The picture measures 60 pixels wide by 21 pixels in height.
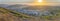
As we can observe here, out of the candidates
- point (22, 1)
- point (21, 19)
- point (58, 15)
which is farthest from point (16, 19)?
point (58, 15)

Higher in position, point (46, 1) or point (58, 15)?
point (46, 1)

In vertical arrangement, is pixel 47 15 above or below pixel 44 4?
below

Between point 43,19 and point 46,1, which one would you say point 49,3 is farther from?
point 43,19

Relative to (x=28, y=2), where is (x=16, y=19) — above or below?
below

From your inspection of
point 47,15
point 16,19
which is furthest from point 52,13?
point 16,19

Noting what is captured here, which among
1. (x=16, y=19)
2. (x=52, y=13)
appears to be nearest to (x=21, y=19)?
(x=16, y=19)

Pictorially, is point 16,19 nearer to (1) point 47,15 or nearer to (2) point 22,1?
(2) point 22,1

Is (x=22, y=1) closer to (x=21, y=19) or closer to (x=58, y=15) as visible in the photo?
(x=21, y=19)
